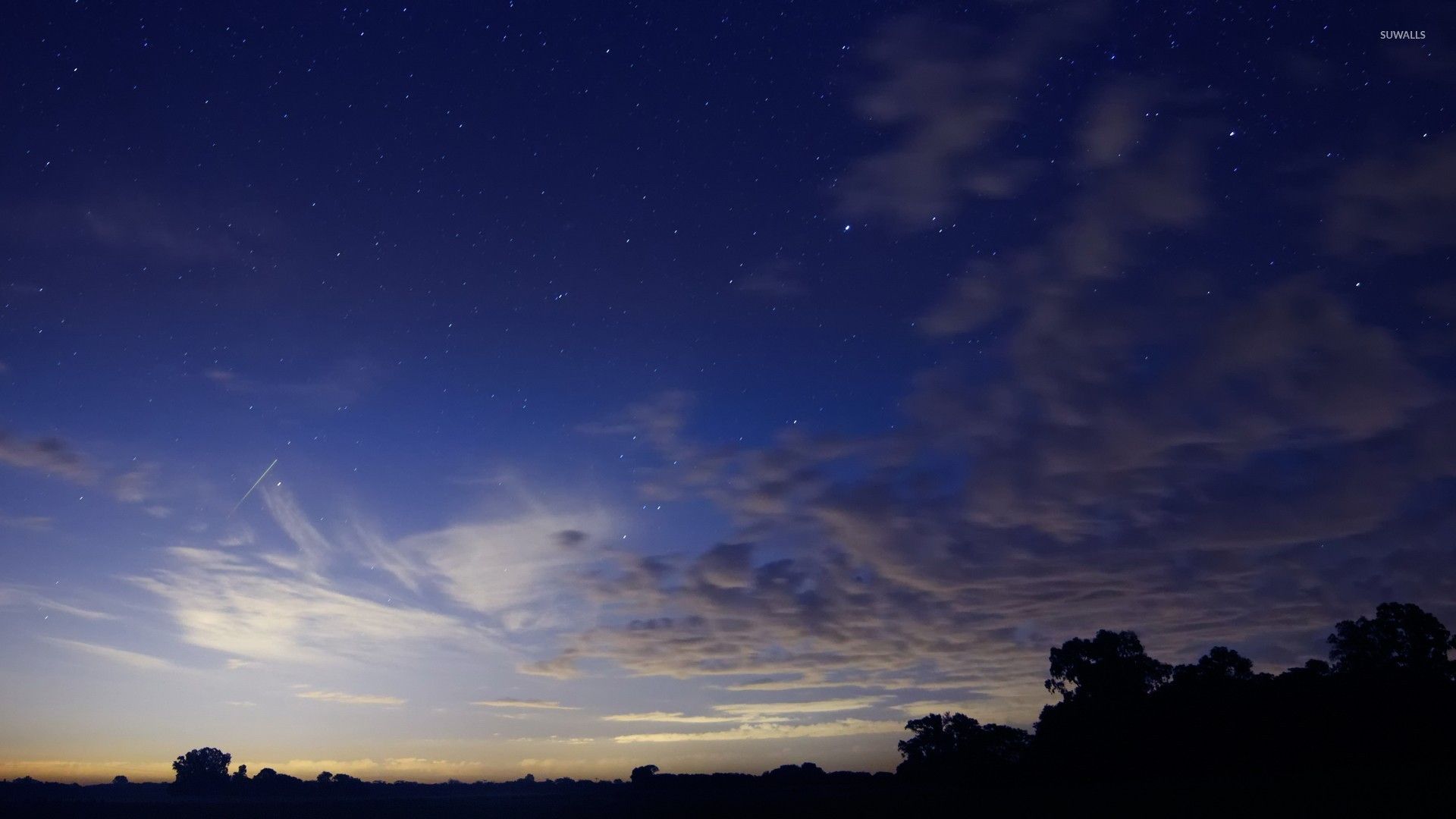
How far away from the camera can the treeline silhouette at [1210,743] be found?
173ft

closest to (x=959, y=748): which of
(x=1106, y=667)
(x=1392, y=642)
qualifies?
(x=1106, y=667)

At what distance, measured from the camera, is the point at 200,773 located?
175500 millimetres

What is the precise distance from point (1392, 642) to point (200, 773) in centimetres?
21030

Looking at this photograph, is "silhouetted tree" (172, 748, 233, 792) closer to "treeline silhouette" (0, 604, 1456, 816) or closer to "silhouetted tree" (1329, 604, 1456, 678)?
"treeline silhouette" (0, 604, 1456, 816)

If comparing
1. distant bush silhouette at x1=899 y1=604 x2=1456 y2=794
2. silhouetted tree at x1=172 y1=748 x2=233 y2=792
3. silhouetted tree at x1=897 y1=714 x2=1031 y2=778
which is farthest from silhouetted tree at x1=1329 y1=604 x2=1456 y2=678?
silhouetted tree at x1=172 y1=748 x2=233 y2=792

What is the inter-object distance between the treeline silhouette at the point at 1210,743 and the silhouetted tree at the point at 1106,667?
146 mm

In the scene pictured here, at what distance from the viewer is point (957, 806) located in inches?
2494

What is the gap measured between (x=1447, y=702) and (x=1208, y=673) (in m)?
22.9

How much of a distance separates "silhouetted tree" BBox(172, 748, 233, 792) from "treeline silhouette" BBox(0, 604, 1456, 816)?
84330 mm

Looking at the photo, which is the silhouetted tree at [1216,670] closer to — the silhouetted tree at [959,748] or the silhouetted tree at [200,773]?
Answer: the silhouetted tree at [959,748]

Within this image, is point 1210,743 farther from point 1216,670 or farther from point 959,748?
point 959,748

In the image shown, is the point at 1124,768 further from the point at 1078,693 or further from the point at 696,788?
the point at 696,788

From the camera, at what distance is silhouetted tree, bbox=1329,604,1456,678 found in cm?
7400

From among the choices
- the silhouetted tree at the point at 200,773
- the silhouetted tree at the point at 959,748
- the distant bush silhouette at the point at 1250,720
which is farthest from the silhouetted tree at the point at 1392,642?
the silhouetted tree at the point at 200,773
